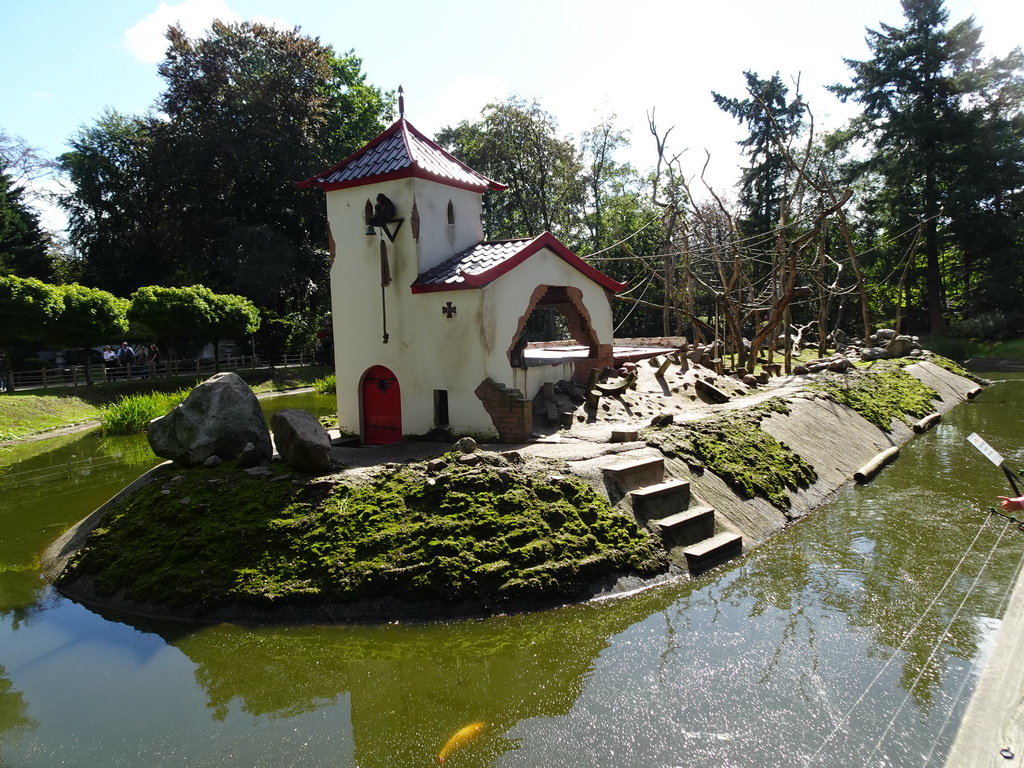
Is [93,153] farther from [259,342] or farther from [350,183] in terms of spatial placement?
[350,183]

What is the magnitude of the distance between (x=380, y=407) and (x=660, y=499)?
5.16m

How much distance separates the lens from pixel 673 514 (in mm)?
8680

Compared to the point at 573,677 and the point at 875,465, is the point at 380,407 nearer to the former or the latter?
the point at 573,677

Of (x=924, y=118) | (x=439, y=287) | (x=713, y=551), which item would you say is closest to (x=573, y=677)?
(x=713, y=551)

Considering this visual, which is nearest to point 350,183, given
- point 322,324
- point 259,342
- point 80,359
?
point 259,342

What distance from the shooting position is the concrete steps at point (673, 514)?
8148 mm

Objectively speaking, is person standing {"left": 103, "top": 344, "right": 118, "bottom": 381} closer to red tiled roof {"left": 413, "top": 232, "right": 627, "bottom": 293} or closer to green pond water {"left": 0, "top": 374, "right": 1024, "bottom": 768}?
red tiled roof {"left": 413, "top": 232, "right": 627, "bottom": 293}

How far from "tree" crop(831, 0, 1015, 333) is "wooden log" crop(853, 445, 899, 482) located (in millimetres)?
22655

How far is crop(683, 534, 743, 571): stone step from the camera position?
7.97 meters

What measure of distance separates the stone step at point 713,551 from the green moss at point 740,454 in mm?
1340

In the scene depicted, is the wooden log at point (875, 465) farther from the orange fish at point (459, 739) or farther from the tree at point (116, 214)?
the tree at point (116, 214)

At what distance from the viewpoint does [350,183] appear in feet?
37.9

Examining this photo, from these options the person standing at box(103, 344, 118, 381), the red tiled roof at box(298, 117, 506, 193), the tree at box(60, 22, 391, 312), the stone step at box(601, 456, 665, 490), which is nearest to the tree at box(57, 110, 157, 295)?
the tree at box(60, 22, 391, 312)

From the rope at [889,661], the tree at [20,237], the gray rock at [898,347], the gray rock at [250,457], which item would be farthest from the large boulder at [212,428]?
the tree at [20,237]
